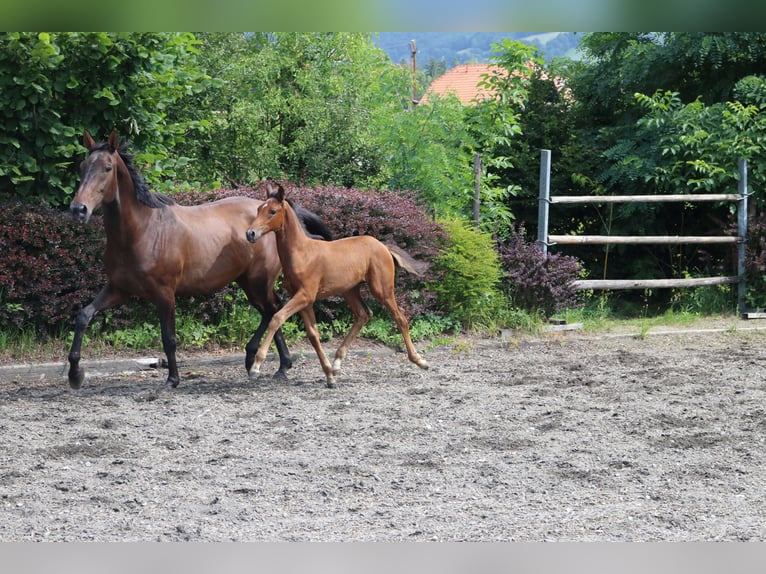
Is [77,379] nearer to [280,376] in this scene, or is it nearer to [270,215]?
[280,376]

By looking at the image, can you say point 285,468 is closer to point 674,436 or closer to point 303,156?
point 674,436

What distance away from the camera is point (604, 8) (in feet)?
2.81

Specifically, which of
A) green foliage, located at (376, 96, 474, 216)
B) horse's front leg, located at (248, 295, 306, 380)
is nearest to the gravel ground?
horse's front leg, located at (248, 295, 306, 380)

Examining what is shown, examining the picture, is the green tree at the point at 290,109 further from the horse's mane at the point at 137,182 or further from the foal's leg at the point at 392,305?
the horse's mane at the point at 137,182

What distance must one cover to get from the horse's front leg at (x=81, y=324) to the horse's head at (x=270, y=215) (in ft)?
4.36

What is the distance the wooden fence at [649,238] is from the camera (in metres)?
11.1

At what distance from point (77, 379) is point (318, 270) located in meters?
2.14

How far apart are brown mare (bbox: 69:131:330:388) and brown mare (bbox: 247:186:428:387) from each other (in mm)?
336

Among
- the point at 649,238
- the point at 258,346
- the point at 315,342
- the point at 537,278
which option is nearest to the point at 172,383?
the point at 258,346

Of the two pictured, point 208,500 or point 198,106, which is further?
point 198,106

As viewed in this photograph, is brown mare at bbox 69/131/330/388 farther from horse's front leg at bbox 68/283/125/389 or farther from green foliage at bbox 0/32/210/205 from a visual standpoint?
green foliage at bbox 0/32/210/205

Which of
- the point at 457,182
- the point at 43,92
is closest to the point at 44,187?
the point at 43,92

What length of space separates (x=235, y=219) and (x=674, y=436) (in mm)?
4184

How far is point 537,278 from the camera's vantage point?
10.6 meters
